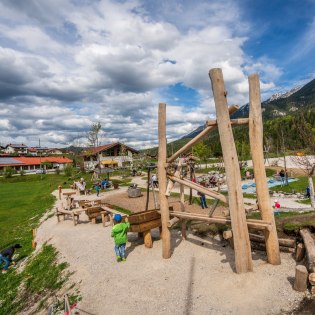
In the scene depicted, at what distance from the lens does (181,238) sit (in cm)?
965

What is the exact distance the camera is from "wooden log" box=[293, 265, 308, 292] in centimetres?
533

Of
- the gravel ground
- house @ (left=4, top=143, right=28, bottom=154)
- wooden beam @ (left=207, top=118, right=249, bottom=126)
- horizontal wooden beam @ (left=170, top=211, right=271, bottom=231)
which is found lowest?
the gravel ground

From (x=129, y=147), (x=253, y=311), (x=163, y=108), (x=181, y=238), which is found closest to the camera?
(x=253, y=311)

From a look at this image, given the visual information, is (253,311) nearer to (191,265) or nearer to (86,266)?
(191,265)

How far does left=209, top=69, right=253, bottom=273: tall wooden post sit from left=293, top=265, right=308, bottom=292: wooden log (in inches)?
45.1

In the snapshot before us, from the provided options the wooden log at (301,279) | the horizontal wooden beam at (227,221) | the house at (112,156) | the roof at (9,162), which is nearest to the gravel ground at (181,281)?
the wooden log at (301,279)

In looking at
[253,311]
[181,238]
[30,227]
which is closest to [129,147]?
[30,227]

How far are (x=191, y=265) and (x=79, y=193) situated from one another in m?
20.6

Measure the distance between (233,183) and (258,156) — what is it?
1.00m

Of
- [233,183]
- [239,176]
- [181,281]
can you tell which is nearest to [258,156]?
[239,176]

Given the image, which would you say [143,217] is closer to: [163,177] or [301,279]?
[163,177]

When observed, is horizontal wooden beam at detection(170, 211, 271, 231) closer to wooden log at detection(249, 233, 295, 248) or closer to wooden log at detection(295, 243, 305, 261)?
wooden log at detection(295, 243, 305, 261)

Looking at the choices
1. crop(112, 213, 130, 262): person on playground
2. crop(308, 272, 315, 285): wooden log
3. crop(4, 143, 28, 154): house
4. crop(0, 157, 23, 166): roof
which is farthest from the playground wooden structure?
crop(4, 143, 28, 154): house

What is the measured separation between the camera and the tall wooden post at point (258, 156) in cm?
667
